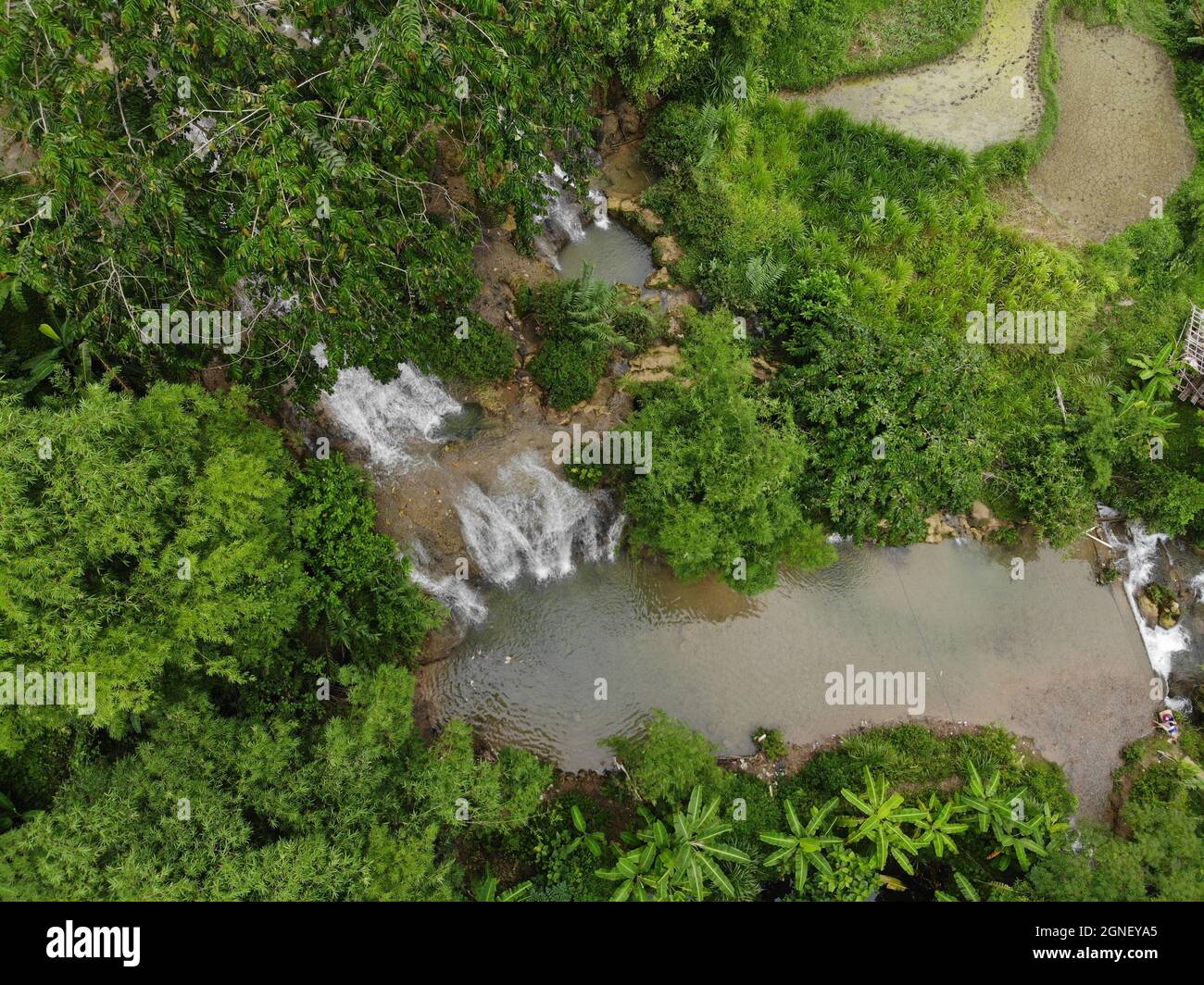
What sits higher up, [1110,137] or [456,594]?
[1110,137]

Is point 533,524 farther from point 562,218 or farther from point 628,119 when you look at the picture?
point 628,119

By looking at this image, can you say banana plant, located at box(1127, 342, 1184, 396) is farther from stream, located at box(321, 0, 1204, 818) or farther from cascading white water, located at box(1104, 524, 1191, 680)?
stream, located at box(321, 0, 1204, 818)

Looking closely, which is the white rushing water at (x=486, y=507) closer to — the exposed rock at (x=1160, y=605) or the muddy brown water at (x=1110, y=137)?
the exposed rock at (x=1160, y=605)

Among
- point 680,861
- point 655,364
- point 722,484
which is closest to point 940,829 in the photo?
point 680,861

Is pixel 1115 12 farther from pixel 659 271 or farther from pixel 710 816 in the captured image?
pixel 710 816

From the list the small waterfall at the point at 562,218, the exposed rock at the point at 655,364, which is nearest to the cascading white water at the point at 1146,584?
the exposed rock at the point at 655,364

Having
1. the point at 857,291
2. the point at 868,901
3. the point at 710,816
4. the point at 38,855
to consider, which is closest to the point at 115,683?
the point at 38,855
